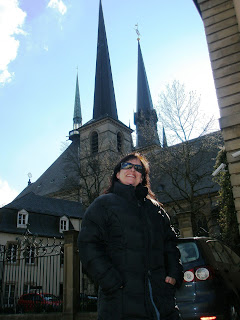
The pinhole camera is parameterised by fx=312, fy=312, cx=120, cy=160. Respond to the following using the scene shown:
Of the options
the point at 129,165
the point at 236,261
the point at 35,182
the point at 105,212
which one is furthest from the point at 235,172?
the point at 35,182

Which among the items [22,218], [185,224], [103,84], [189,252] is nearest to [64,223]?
[22,218]

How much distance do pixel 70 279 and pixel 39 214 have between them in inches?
902

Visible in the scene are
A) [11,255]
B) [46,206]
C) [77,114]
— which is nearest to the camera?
[11,255]

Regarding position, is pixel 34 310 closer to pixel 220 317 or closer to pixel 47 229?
pixel 220 317

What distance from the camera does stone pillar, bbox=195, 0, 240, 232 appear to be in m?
7.91

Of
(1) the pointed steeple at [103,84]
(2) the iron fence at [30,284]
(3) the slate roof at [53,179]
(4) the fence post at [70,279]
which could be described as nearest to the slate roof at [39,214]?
(2) the iron fence at [30,284]

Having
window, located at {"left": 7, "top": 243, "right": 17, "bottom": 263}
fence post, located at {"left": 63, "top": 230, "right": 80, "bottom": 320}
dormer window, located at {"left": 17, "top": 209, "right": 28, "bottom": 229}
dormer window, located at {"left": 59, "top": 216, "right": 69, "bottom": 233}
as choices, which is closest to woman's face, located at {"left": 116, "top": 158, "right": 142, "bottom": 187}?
fence post, located at {"left": 63, "top": 230, "right": 80, "bottom": 320}

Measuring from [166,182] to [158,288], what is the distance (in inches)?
1408

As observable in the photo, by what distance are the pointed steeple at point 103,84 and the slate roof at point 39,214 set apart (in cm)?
1844

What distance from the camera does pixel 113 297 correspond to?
240 cm

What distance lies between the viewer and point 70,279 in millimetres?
7691

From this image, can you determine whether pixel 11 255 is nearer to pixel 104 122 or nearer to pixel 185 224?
pixel 185 224

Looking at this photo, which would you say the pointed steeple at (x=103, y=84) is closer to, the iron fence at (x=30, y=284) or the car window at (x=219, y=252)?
the iron fence at (x=30, y=284)

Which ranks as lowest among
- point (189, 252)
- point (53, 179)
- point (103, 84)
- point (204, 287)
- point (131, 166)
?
point (204, 287)
